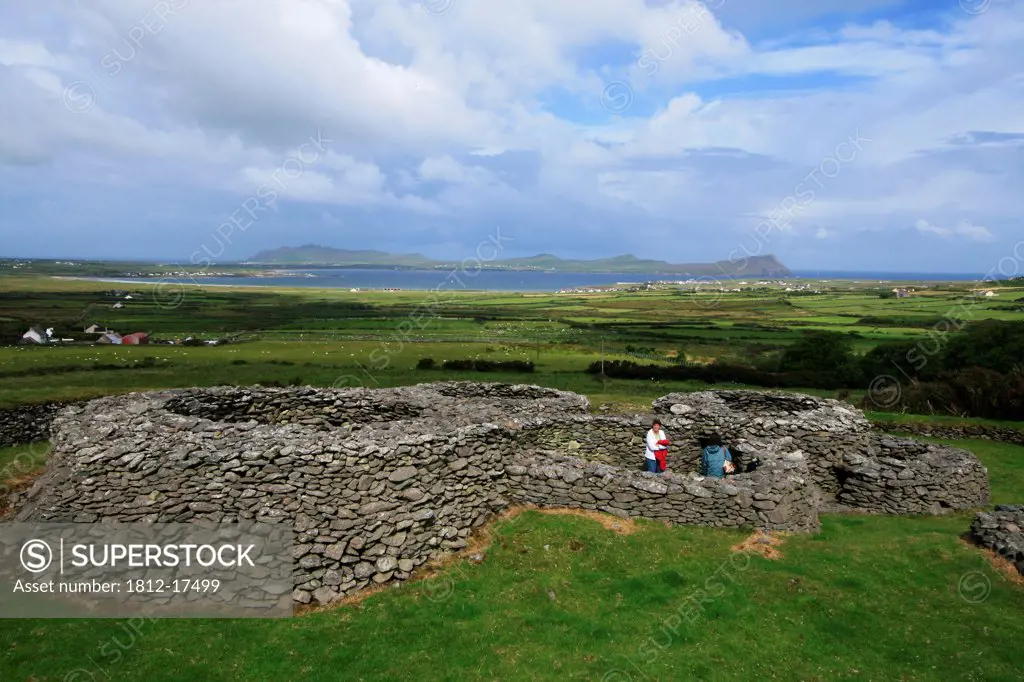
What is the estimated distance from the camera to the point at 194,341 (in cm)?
5294

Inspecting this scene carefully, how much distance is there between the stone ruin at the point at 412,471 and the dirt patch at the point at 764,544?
15.0 inches

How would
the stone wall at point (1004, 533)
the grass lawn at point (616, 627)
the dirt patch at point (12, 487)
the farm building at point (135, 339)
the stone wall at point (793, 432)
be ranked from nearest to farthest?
the grass lawn at point (616, 627) < the stone wall at point (1004, 533) < the dirt patch at point (12, 487) < the stone wall at point (793, 432) < the farm building at point (135, 339)

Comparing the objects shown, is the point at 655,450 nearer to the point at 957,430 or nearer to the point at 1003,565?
the point at 1003,565

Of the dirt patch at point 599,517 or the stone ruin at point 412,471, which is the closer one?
the stone ruin at point 412,471

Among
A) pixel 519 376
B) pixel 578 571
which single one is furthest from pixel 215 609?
pixel 519 376

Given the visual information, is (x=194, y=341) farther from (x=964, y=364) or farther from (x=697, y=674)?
→ (x=964, y=364)

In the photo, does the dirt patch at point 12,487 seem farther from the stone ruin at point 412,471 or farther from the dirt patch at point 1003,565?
the dirt patch at point 1003,565

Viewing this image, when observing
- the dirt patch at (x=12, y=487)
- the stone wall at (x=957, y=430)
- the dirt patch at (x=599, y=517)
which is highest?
the dirt patch at (x=599, y=517)

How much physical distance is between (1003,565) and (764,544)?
192 inches

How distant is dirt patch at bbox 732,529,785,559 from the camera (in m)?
12.3

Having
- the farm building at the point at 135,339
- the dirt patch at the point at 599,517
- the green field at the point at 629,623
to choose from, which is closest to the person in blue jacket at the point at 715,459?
the green field at the point at 629,623

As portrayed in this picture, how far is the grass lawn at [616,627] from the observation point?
28.8ft

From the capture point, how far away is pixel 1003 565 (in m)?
11.9

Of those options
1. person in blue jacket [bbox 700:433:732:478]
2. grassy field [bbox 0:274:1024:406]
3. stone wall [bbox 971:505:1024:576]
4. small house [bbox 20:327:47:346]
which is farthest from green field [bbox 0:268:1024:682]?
small house [bbox 20:327:47:346]
